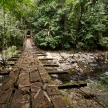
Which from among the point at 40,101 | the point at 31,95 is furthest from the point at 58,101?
the point at 31,95

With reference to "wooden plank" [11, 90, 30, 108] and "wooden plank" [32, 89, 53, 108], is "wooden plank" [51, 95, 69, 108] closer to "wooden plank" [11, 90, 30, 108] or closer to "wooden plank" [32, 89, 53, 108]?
"wooden plank" [32, 89, 53, 108]

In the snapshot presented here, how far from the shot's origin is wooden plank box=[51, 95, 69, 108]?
1.97 m

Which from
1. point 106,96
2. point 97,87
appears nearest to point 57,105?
point 106,96

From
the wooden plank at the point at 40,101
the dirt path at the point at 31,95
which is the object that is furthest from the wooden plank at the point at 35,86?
the wooden plank at the point at 40,101

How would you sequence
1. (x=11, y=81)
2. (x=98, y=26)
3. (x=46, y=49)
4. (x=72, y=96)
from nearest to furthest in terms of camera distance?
(x=11, y=81)
(x=72, y=96)
(x=98, y=26)
(x=46, y=49)

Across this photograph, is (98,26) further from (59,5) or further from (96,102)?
(96,102)

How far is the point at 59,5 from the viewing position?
12023 mm

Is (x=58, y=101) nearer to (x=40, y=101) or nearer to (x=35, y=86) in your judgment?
(x=40, y=101)

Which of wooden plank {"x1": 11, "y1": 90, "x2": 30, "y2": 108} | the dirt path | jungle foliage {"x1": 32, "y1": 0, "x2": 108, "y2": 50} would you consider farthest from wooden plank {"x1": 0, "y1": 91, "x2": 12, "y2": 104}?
jungle foliage {"x1": 32, "y1": 0, "x2": 108, "y2": 50}

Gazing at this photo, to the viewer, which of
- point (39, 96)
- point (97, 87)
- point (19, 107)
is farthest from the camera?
point (97, 87)

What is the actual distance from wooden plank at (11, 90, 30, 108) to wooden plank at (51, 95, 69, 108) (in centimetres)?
44

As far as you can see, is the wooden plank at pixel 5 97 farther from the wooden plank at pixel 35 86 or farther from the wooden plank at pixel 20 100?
the wooden plank at pixel 35 86

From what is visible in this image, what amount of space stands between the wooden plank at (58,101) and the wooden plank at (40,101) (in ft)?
0.29

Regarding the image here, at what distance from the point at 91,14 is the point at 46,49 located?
538 cm
